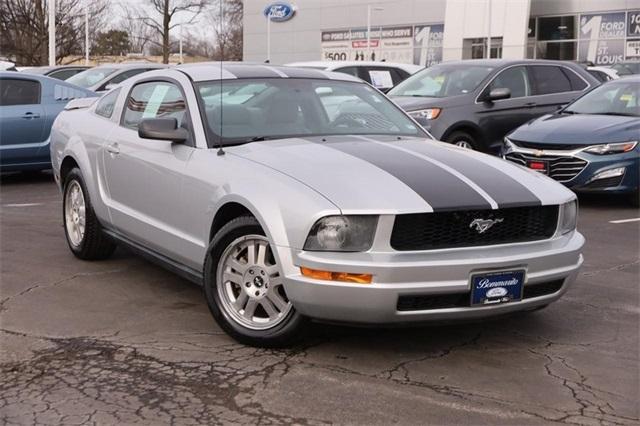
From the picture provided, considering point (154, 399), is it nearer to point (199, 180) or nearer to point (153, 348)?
point (153, 348)

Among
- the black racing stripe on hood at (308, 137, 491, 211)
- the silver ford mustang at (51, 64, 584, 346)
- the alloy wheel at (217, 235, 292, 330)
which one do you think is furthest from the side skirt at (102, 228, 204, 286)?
the black racing stripe on hood at (308, 137, 491, 211)

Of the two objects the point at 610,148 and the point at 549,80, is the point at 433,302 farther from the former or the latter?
the point at 549,80

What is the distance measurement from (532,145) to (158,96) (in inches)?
200

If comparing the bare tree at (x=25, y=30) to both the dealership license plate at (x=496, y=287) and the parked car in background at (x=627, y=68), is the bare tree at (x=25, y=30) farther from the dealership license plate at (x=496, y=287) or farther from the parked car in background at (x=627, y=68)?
the dealership license plate at (x=496, y=287)

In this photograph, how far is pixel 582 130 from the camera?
9.26 metres

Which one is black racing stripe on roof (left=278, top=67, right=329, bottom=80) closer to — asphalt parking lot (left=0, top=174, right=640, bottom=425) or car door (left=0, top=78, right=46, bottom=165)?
asphalt parking lot (left=0, top=174, right=640, bottom=425)

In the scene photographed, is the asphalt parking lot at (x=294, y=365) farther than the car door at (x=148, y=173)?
No

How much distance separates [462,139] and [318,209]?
7373 millimetres

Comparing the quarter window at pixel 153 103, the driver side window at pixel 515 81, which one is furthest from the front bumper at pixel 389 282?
the driver side window at pixel 515 81

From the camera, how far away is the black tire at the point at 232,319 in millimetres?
4207

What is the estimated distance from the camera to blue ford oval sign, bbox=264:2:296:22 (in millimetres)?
49375

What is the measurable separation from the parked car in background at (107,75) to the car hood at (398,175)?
36.4ft

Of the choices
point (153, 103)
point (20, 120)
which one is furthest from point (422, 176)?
point (20, 120)

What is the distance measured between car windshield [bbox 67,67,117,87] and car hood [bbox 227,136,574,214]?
1209 cm
